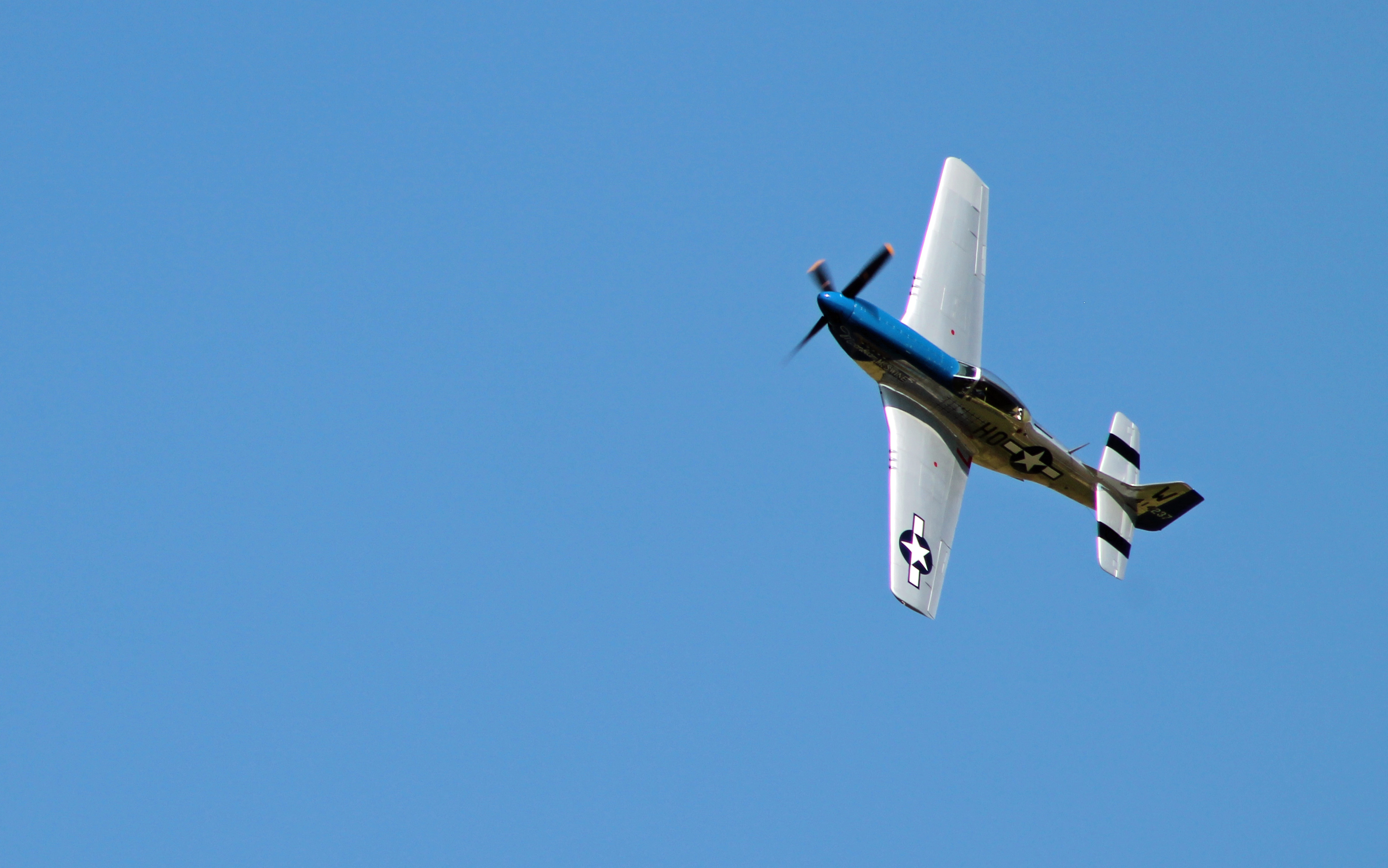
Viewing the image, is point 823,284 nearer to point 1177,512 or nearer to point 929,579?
point 929,579

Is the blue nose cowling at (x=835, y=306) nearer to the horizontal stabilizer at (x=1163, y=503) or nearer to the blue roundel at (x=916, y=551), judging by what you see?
the blue roundel at (x=916, y=551)

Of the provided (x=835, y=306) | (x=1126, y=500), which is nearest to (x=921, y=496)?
(x=835, y=306)

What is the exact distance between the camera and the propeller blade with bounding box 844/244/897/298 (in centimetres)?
3244

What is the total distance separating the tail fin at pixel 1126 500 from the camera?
3403 cm

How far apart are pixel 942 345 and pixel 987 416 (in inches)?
78.4

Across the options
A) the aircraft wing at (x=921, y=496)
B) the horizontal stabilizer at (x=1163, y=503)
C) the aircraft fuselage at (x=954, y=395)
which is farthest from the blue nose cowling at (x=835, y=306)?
the horizontal stabilizer at (x=1163, y=503)

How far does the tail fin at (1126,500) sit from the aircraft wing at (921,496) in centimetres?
311

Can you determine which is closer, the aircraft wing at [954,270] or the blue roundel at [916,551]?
the blue roundel at [916,551]

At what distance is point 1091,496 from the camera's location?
34.7 m

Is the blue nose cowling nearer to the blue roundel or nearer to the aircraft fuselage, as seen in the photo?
the aircraft fuselage

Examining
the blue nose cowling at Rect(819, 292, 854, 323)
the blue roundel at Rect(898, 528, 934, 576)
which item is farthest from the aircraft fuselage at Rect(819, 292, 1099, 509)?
the blue roundel at Rect(898, 528, 934, 576)

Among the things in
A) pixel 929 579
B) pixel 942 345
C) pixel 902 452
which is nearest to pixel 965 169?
pixel 942 345

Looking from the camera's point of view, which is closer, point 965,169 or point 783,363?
point 783,363

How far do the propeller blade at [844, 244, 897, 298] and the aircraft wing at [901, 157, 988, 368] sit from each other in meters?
2.31
